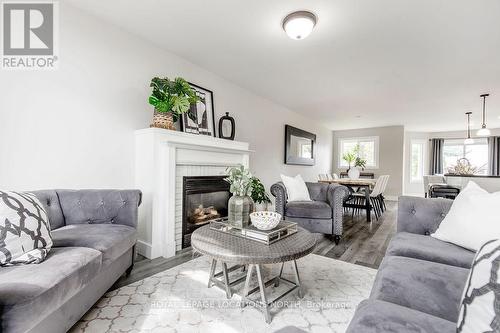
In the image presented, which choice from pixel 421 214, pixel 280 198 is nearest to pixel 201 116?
pixel 280 198

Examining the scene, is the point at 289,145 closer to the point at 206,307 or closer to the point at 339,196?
the point at 339,196

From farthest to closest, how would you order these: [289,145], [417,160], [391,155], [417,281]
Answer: [417,160]
[391,155]
[289,145]
[417,281]

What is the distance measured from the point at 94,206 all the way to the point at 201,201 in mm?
1344

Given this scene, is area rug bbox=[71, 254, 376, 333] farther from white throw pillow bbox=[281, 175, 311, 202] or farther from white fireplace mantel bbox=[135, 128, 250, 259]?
white throw pillow bbox=[281, 175, 311, 202]

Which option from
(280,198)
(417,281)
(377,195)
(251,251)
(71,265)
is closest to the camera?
(417,281)

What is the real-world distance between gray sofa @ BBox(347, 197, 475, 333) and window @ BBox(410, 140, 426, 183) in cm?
832

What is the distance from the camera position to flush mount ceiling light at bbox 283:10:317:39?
2.18 m

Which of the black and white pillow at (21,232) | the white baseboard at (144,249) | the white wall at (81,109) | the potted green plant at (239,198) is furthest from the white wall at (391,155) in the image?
the black and white pillow at (21,232)

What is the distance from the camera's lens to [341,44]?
2.74 metres

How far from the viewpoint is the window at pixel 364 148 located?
310 inches

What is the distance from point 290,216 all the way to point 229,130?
1.70 m

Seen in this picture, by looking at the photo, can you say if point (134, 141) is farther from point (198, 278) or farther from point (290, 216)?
point (290, 216)

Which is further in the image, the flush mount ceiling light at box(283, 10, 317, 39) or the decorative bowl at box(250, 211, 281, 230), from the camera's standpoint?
the flush mount ceiling light at box(283, 10, 317, 39)

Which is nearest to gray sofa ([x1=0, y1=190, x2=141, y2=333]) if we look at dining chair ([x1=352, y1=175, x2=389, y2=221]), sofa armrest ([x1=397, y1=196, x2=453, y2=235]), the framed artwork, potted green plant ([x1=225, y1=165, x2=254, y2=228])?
potted green plant ([x1=225, y1=165, x2=254, y2=228])
